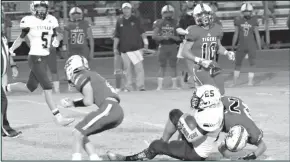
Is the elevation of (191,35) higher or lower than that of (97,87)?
higher

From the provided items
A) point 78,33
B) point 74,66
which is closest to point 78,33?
point 78,33

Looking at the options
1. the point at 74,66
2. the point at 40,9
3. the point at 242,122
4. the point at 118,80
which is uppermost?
the point at 40,9

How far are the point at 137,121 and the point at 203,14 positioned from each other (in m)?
2.49

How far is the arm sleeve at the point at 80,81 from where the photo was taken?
30.6 ft

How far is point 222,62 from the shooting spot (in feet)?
77.4

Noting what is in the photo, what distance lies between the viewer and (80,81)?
30.6 ft

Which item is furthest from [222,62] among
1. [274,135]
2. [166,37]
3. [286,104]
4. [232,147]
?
[232,147]

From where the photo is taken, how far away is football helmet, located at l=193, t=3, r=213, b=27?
487 inches

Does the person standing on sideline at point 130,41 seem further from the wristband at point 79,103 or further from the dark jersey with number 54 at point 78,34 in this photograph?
the wristband at point 79,103

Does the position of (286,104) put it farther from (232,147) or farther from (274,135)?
(232,147)

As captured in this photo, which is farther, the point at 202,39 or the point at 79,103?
the point at 202,39

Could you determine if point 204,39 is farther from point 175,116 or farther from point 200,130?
point 200,130

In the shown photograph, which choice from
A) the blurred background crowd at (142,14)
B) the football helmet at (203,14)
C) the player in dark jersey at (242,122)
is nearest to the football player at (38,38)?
the football helmet at (203,14)

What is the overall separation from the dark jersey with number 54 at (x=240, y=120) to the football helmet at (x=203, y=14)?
235 cm
